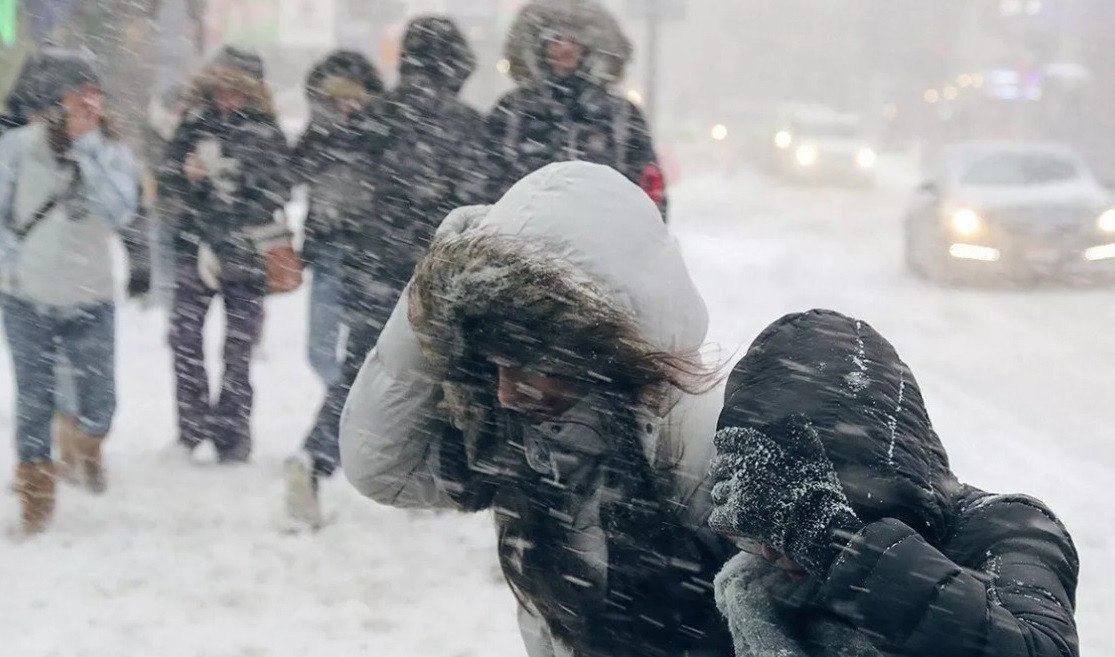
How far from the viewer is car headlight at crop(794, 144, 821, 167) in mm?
30797

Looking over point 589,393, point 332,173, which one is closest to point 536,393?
point 589,393

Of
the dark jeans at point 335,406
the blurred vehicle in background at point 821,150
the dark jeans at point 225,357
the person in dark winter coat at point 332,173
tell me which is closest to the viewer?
the dark jeans at point 335,406

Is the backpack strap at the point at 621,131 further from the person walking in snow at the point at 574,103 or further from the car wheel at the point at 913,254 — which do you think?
the car wheel at the point at 913,254

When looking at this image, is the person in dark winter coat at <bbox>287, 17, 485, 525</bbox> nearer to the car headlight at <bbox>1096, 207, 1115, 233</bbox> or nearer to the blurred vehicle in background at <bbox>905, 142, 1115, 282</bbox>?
the blurred vehicle in background at <bbox>905, 142, 1115, 282</bbox>

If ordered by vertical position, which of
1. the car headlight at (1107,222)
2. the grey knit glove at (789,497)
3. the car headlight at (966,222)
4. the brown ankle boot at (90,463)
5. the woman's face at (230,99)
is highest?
the grey knit glove at (789,497)

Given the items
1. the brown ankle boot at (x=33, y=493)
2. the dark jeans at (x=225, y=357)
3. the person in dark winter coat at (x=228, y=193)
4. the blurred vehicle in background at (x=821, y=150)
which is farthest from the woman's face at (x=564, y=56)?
the blurred vehicle in background at (x=821, y=150)

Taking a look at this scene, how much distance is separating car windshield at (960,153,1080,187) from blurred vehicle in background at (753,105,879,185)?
15.5m

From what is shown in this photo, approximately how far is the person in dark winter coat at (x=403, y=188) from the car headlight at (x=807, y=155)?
26.6 meters

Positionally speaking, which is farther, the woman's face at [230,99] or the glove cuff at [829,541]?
the woman's face at [230,99]

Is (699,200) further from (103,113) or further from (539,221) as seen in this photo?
(539,221)

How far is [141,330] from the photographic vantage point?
10.0m

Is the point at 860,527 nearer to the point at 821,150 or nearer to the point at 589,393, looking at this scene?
the point at 589,393

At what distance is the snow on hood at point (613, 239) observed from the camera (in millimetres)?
1794

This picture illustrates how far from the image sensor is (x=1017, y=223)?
13.5 metres
